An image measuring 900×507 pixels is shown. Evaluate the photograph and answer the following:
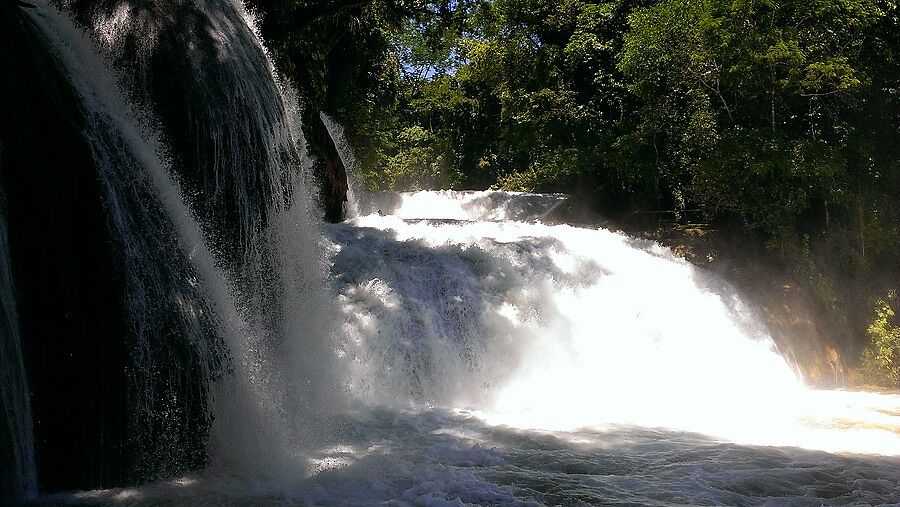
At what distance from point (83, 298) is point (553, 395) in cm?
644

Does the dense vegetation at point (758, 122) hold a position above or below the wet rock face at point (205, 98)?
above

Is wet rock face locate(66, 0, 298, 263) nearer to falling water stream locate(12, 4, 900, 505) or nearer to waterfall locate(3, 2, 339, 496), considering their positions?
waterfall locate(3, 2, 339, 496)

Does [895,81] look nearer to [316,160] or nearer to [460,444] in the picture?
[316,160]

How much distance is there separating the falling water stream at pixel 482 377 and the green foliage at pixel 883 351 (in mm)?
1710

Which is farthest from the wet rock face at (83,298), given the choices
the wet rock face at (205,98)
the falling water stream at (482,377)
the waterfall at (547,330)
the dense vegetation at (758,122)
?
the dense vegetation at (758,122)

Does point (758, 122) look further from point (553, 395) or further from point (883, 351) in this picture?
point (553, 395)

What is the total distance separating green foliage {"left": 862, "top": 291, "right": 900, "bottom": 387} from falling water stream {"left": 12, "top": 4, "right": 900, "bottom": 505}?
1.71 meters

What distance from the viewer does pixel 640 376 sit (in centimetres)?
1074

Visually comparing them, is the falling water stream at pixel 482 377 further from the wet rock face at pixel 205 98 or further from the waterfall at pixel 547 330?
the wet rock face at pixel 205 98

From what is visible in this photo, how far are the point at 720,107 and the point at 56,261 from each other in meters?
13.9

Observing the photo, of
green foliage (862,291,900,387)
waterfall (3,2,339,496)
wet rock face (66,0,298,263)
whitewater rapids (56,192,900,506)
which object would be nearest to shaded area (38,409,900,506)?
whitewater rapids (56,192,900,506)

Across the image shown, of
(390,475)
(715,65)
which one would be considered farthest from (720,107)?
(390,475)

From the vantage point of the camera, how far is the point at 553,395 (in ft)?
31.2

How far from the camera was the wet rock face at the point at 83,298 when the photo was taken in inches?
168
